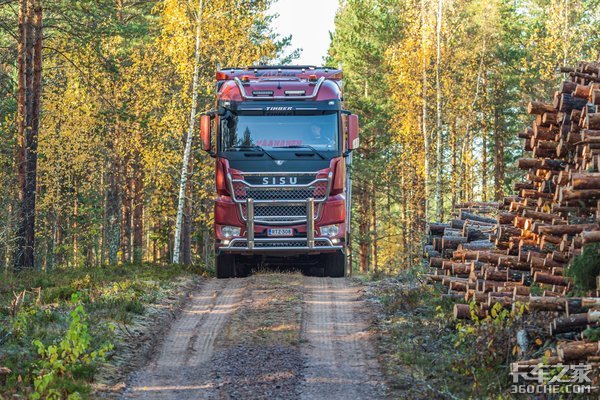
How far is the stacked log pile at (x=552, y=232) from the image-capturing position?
9070 mm

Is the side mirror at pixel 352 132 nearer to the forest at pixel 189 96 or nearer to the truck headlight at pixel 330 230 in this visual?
the truck headlight at pixel 330 230

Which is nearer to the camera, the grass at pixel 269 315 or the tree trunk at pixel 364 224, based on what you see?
the grass at pixel 269 315

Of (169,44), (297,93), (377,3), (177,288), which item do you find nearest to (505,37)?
(377,3)

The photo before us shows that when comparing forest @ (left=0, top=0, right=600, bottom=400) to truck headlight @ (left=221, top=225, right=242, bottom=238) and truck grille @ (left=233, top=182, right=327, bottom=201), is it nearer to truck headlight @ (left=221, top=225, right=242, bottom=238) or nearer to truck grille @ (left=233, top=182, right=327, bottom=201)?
truck headlight @ (left=221, top=225, right=242, bottom=238)

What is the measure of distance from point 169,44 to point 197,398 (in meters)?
19.9

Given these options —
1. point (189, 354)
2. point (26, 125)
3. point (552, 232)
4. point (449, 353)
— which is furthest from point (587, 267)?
point (26, 125)

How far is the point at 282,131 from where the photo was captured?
18719mm

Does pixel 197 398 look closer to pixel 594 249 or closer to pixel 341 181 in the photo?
pixel 594 249

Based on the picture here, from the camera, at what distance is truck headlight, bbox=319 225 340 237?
18688 millimetres

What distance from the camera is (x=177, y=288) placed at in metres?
17.6

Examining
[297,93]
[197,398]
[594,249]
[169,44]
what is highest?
[169,44]

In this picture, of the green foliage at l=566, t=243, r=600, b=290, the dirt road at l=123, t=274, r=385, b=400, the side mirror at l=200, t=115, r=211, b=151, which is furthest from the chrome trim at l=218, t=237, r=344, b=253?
the green foliage at l=566, t=243, r=600, b=290

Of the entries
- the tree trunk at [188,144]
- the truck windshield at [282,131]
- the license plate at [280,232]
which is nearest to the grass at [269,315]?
the license plate at [280,232]

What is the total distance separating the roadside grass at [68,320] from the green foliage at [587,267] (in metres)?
5.74
